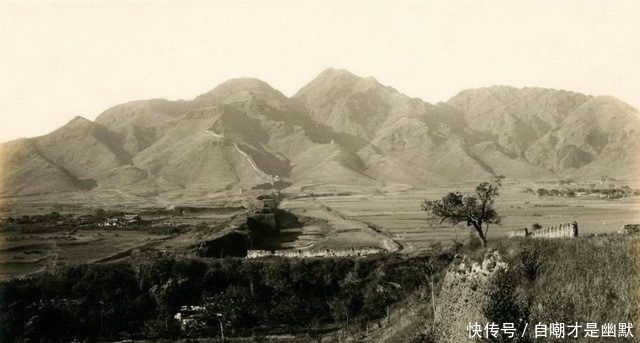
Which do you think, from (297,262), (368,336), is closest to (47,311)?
(297,262)

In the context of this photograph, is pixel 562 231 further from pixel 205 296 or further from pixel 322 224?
pixel 322 224

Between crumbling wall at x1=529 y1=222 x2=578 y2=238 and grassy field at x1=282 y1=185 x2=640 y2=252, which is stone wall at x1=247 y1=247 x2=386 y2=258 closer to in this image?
grassy field at x1=282 y1=185 x2=640 y2=252

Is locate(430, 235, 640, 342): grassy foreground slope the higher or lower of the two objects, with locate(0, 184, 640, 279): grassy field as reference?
higher

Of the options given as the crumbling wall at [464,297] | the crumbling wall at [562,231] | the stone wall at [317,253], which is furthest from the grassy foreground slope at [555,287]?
the stone wall at [317,253]

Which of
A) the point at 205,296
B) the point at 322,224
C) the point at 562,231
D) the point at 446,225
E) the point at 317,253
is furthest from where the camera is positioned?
the point at 322,224

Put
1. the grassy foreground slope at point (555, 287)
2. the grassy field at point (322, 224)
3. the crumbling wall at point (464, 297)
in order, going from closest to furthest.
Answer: the grassy foreground slope at point (555, 287), the crumbling wall at point (464, 297), the grassy field at point (322, 224)

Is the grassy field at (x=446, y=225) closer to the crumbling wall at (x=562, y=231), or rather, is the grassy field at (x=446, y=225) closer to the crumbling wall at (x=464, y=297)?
the crumbling wall at (x=562, y=231)

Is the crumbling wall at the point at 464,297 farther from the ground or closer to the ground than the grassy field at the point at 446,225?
farther from the ground

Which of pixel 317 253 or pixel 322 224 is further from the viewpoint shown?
pixel 322 224

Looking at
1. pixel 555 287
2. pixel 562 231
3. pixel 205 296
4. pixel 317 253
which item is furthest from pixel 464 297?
pixel 317 253

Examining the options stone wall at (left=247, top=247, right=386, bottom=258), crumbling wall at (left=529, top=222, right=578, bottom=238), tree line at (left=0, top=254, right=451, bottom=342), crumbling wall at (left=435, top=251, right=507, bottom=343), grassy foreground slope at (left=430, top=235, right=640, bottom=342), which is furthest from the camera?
stone wall at (left=247, top=247, right=386, bottom=258)

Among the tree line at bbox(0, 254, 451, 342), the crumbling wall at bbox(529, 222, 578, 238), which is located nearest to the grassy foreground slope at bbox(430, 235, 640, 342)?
the crumbling wall at bbox(529, 222, 578, 238)

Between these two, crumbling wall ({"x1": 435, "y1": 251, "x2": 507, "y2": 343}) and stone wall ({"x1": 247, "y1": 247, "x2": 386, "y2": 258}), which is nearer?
crumbling wall ({"x1": 435, "y1": 251, "x2": 507, "y2": 343})
